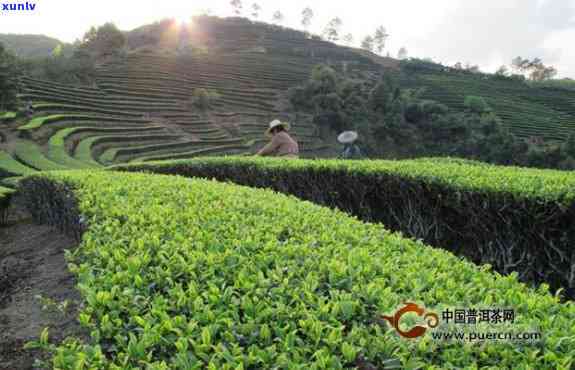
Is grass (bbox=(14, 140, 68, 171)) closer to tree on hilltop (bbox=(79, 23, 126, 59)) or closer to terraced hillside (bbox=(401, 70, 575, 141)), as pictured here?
tree on hilltop (bbox=(79, 23, 126, 59))

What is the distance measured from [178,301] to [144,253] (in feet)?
2.45

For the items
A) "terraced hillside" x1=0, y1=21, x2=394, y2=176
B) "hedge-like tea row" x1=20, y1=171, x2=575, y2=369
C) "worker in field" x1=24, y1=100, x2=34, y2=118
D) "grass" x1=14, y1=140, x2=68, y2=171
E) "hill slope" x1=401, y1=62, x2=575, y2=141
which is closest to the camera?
"hedge-like tea row" x1=20, y1=171, x2=575, y2=369

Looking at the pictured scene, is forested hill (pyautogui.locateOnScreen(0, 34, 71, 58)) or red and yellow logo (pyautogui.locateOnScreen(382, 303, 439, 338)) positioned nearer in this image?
red and yellow logo (pyautogui.locateOnScreen(382, 303, 439, 338))

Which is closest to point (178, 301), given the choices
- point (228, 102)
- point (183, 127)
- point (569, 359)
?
point (569, 359)

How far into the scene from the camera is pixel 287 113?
5188 cm

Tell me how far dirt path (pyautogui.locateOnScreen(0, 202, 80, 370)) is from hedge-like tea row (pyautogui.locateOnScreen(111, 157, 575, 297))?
154 inches

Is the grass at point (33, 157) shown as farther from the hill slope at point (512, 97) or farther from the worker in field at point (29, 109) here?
the hill slope at point (512, 97)

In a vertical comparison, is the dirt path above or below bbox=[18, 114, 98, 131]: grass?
below

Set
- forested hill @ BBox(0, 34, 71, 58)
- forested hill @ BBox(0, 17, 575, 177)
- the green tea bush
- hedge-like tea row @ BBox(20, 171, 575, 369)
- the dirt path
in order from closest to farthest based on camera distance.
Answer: hedge-like tea row @ BBox(20, 171, 575, 369) → the dirt path → the green tea bush → forested hill @ BBox(0, 17, 575, 177) → forested hill @ BBox(0, 34, 71, 58)

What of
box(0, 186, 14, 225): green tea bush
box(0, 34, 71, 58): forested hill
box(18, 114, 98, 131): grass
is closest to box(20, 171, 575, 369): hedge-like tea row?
box(0, 186, 14, 225): green tea bush

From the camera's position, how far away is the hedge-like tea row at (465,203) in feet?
14.7

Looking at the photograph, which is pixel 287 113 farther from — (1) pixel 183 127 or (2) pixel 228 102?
(1) pixel 183 127

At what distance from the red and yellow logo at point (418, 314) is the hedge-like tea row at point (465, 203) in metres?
3.27

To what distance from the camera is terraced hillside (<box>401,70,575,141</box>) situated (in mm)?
52438
